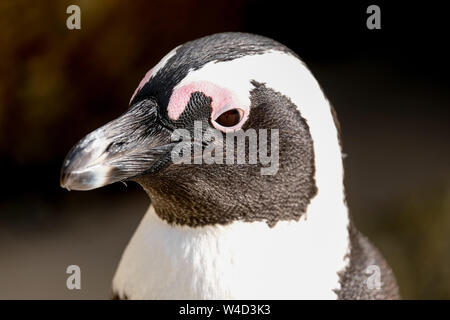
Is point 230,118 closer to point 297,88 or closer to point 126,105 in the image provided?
point 297,88

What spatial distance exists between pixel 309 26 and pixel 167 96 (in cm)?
174

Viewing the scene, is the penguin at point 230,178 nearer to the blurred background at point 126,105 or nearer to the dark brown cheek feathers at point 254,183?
the dark brown cheek feathers at point 254,183

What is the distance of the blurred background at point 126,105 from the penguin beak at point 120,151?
1162 millimetres

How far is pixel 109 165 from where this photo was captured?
1.22 meters

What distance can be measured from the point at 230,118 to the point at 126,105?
1.51 meters

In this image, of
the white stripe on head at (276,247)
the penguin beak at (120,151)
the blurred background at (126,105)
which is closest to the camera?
the penguin beak at (120,151)

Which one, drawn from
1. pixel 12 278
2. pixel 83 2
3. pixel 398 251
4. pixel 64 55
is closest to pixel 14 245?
pixel 12 278

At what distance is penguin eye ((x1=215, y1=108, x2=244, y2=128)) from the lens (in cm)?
125

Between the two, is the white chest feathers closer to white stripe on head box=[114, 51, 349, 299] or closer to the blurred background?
white stripe on head box=[114, 51, 349, 299]

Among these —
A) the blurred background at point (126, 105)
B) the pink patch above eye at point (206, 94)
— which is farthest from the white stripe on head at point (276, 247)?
the blurred background at point (126, 105)

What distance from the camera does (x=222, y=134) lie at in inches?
49.8

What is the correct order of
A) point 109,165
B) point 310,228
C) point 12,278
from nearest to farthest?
point 109,165, point 310,228, point 12,278

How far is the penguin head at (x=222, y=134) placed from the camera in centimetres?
124

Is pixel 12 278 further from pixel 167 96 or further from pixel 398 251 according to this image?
pixel 167 96
